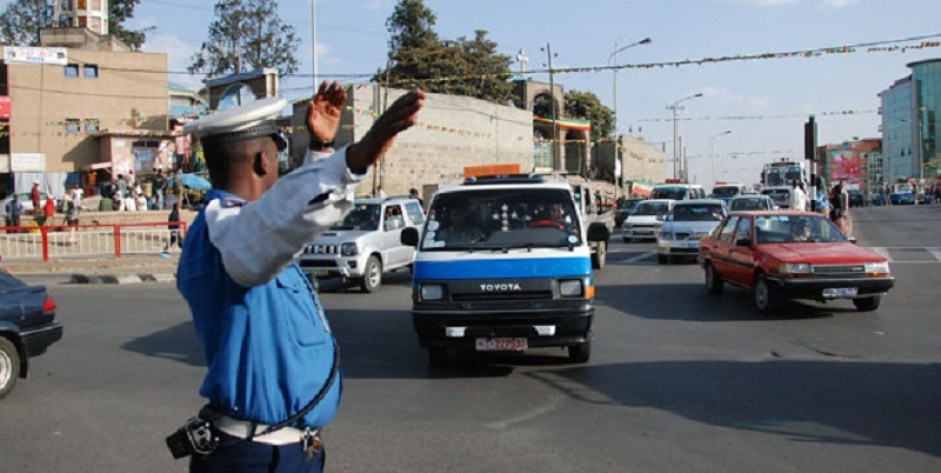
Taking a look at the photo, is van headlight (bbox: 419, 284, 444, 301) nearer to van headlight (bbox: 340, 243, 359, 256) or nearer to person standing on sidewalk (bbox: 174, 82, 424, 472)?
person standing on sidewalk (bbox: 174, 82, 424, 472)

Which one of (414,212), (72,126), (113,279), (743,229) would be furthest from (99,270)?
(72,126)

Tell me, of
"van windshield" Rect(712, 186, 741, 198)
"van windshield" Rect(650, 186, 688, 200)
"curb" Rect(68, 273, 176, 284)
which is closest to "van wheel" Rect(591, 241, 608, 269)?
"curb" Rect(68, 273, 176, 284)

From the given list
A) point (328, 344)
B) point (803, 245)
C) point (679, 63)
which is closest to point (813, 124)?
point (679, 63)

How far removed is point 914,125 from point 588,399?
117 m

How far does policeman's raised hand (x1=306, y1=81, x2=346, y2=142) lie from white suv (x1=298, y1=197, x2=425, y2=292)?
13.2 metres

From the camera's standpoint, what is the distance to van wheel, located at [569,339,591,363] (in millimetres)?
9203

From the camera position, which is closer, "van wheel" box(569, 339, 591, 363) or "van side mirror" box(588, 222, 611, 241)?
"van wheel" box(569, 339, 591, 363)

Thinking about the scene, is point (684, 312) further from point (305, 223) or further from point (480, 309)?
point (305, 223)

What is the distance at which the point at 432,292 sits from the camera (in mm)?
8984

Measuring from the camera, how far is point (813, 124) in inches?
883

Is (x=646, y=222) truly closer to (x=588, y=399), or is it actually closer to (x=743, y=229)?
(x=743, y=229)

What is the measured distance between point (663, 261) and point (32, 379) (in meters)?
16.3

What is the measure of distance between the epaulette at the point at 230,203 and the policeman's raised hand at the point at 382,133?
1.95 feet

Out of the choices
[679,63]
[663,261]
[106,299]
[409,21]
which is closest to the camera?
[106,299]
